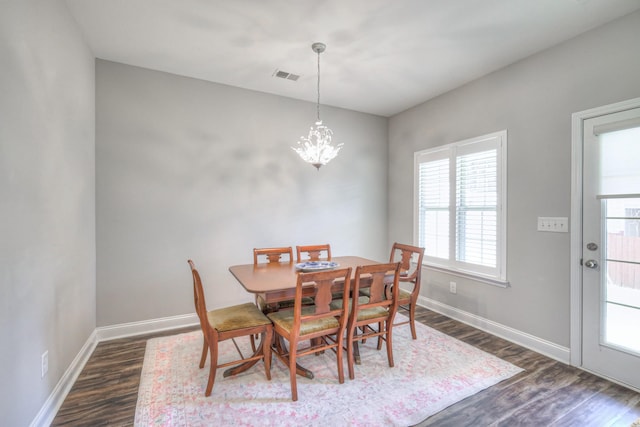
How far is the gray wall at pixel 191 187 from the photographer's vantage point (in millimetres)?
2988

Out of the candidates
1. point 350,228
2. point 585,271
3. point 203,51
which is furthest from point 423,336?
point 203,51

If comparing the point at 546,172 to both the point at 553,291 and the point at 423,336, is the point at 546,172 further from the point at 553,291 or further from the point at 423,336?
the point at 423,336

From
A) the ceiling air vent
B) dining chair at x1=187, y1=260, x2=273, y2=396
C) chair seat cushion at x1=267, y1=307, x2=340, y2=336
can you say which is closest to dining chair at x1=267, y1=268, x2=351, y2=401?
chair seat cushion at x1=267, y1=307, x2=340, y2=336

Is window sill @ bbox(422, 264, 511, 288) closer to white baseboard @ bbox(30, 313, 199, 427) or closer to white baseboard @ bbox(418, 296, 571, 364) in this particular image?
white baseboard @ bbox(418, 296, 571, 364)

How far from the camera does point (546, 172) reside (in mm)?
2707

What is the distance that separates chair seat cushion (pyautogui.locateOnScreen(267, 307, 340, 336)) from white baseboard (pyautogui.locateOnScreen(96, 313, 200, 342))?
60.7 inches

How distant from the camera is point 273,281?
2.28 m

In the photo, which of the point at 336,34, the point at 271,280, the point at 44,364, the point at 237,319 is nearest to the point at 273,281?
the point at 271,280

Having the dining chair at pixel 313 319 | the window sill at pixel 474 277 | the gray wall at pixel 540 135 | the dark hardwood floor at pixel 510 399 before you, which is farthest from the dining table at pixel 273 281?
the gray wall at pixel 540 135

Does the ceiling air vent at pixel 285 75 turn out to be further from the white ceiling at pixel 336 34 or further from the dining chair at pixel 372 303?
the dining chair at pixel 372 303

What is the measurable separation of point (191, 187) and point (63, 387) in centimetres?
204

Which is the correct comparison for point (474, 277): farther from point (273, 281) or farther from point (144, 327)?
point (144, 327)

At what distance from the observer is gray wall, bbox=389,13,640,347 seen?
233 cm

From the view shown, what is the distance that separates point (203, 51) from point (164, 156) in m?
1.19
